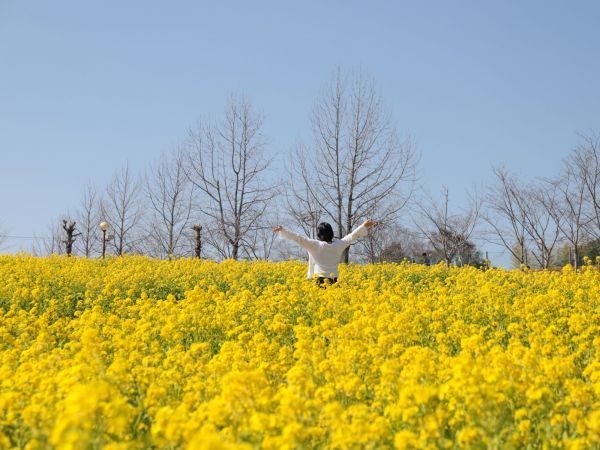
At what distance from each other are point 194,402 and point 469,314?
476cm

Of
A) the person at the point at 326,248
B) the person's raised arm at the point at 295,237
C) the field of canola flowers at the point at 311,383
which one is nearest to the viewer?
the field of canola flowers at the point at 311,383

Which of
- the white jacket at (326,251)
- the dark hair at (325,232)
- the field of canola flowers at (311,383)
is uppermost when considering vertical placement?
the dark hair at (325,232)

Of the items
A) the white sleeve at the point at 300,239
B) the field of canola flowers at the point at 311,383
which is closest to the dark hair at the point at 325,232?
the white sleeve at the point at 300,239

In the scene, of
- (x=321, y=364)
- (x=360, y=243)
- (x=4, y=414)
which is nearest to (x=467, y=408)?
(x=321, y=364)

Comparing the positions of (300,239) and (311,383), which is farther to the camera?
(300,239)

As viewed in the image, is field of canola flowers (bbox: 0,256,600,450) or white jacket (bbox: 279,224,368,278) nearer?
field of canola flowers (bbox: 0,256,600,450)

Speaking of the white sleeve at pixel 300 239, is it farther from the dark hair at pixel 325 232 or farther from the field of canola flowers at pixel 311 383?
the field of canola flowers at pixel 311 383

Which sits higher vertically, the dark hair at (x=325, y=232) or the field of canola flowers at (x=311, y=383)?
the dark hair at (x=325, y=232)

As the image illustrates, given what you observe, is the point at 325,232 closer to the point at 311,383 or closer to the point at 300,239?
the point at 300,239

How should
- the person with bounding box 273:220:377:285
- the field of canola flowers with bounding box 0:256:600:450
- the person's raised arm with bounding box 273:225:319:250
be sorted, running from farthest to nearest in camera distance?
the person with bounding box 273:220:377:285
the person's raised arm with bounding box 273:225:319:250
the field of canola flowers with bounding box 0:256:600:450

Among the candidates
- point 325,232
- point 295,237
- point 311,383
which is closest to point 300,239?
point 295,237

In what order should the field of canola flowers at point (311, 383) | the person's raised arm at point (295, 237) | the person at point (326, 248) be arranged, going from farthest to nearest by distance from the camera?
the person at point (326, 248) < the person's raised arm at point (295, 237) < the field of canola flowers at point (311, 383)

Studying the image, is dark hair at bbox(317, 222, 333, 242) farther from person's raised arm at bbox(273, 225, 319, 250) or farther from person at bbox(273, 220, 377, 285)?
person's raised arm at bbox(273, 225, 319, 250)

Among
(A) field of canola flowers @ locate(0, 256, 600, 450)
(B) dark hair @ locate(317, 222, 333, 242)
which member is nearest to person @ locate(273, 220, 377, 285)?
(B) dark hair @ locate(317, 222, 333, 242)
